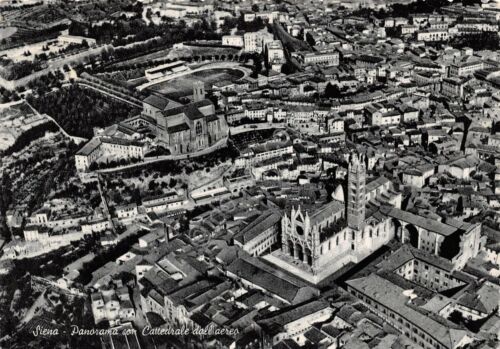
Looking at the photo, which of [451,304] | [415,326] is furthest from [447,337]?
[451,304]

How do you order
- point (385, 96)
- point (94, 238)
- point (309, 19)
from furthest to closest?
1. point (309, 19)
2. point (385, 96)
3. point (94, 238)

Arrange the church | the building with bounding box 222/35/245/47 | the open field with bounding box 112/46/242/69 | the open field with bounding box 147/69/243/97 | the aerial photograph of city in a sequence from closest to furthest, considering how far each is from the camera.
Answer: the aerial photograph of city → the church → the open field with bounding box 147/69/243/97 → the open field with bounding box 112/46/242/69 → the building with bounding box 222/35/245/47

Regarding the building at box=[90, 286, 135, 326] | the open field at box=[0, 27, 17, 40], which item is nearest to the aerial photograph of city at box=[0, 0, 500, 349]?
the building at box=[90, 286, 135, 326]

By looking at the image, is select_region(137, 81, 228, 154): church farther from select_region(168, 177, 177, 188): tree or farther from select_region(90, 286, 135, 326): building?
select_region(90, 286, 135, 326): building

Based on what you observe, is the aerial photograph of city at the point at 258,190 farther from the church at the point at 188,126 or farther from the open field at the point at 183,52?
the open field at the point at 183,52

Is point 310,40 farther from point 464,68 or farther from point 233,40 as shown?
point 464,68

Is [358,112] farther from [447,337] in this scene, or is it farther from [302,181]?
[447,337]

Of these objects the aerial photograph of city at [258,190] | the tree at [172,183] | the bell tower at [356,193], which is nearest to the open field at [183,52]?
the aerial photograph of city at [258,190]
